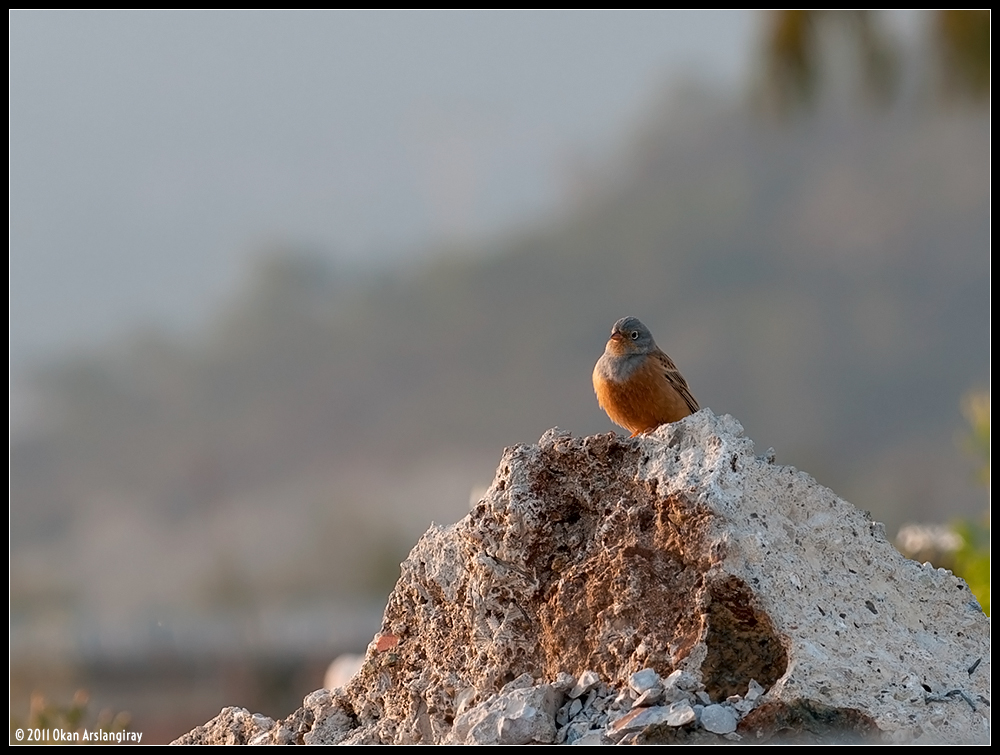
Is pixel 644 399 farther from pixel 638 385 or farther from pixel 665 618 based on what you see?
pixel 665 618

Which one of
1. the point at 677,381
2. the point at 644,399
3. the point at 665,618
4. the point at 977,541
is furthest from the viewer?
the point at 977,541

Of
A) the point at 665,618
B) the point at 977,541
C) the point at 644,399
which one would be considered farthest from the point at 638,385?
the point at 977,541

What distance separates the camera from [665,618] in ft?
13.0

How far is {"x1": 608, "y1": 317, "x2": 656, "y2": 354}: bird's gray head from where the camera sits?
6.20 metres

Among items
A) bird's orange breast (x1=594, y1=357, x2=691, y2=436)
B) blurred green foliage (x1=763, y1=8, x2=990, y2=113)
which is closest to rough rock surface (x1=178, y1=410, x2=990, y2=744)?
bird's orange breast (x1=594, y1=357, x2=691, y2=436)

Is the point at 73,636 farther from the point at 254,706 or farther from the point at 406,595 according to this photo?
the point at 406,595

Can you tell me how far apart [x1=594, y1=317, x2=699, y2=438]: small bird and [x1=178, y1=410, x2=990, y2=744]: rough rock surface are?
164cm

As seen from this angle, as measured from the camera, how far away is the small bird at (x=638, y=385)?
599 cm

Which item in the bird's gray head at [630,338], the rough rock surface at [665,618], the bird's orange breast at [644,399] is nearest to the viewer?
the rough rock surface at [665,618]

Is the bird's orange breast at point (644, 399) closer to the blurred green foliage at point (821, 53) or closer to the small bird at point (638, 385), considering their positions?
the small bird at point (638, 385)

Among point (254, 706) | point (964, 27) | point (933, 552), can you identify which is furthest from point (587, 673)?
point (254, 706)

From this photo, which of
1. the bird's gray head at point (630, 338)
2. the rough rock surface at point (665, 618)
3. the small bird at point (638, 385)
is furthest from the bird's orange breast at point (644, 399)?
the rough rock surface at point (665, 618)

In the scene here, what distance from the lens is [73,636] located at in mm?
20984

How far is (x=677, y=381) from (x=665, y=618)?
7.69 ft
